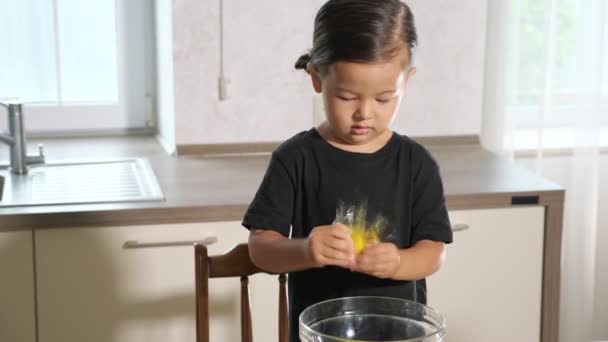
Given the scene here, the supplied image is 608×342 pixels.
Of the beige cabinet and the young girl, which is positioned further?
the beige cabinet

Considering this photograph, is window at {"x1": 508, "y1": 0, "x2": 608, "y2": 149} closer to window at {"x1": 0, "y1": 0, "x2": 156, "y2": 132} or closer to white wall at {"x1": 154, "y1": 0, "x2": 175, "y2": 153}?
white wall at {"x1": 154, "y1": 0, "x2": 175, "y2": 153}

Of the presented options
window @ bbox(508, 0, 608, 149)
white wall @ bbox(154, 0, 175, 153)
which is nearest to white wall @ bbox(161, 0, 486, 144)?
white wall @ bbox(154, 0, 175, 153)

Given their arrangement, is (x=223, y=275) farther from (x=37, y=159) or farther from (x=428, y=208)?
(x=37, y=159)

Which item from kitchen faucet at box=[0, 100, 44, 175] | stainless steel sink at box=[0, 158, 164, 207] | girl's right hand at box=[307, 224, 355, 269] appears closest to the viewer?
girl's right hand at box=[307, 224, 355, 269]

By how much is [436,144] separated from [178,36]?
766mm

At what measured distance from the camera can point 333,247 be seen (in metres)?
1.16

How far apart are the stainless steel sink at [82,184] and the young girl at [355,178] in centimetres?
73

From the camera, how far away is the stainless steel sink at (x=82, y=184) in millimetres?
2080

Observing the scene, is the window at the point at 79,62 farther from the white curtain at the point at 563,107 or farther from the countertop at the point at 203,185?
the white curtain at the point at 563,107

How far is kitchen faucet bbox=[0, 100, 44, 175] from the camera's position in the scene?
233 cm

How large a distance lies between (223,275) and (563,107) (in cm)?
155

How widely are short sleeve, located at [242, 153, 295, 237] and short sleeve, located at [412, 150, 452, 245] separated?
0.18m

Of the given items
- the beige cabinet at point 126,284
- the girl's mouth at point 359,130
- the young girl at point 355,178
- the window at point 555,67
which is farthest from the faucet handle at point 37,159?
the girl's mouth at point 359,130

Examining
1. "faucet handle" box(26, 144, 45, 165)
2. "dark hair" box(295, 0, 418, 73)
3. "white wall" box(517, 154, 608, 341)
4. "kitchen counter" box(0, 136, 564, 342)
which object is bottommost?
"white wall" box(517, 154, 608, 341)
